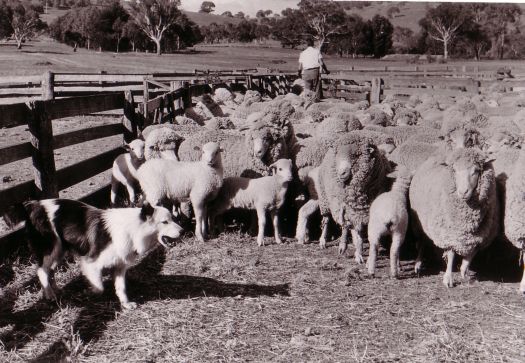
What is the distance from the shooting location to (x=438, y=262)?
6.04 m

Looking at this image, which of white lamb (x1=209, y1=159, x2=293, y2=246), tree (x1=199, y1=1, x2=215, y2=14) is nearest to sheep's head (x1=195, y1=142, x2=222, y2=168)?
white lamb (x1=209, y1=159, x2=293, y2=246)

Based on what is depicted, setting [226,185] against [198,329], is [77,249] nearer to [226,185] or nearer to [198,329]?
[198,329]

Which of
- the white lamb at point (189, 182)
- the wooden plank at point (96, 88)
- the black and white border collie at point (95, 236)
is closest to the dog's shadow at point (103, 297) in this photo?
the black and white border collie at point (95, 236)

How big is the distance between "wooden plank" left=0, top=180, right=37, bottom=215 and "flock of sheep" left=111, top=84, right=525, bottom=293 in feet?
4.46

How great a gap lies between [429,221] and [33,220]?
3.64 m

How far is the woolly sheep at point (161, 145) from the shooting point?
7.18 meters

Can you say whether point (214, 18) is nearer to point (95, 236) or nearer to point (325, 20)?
point (325, 20)

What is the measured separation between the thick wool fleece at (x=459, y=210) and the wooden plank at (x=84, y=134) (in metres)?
3.89

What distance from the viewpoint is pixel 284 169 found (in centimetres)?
637

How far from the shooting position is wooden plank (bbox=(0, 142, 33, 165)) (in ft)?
15.9

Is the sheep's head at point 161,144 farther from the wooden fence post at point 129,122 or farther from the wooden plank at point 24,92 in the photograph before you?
the wooden plank at point 24,92

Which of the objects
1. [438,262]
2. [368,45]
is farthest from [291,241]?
[368,45]

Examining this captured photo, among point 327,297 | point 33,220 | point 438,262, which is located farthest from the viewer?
point 438,262

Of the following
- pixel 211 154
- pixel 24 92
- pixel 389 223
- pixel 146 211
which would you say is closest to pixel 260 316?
pixel 146 211
